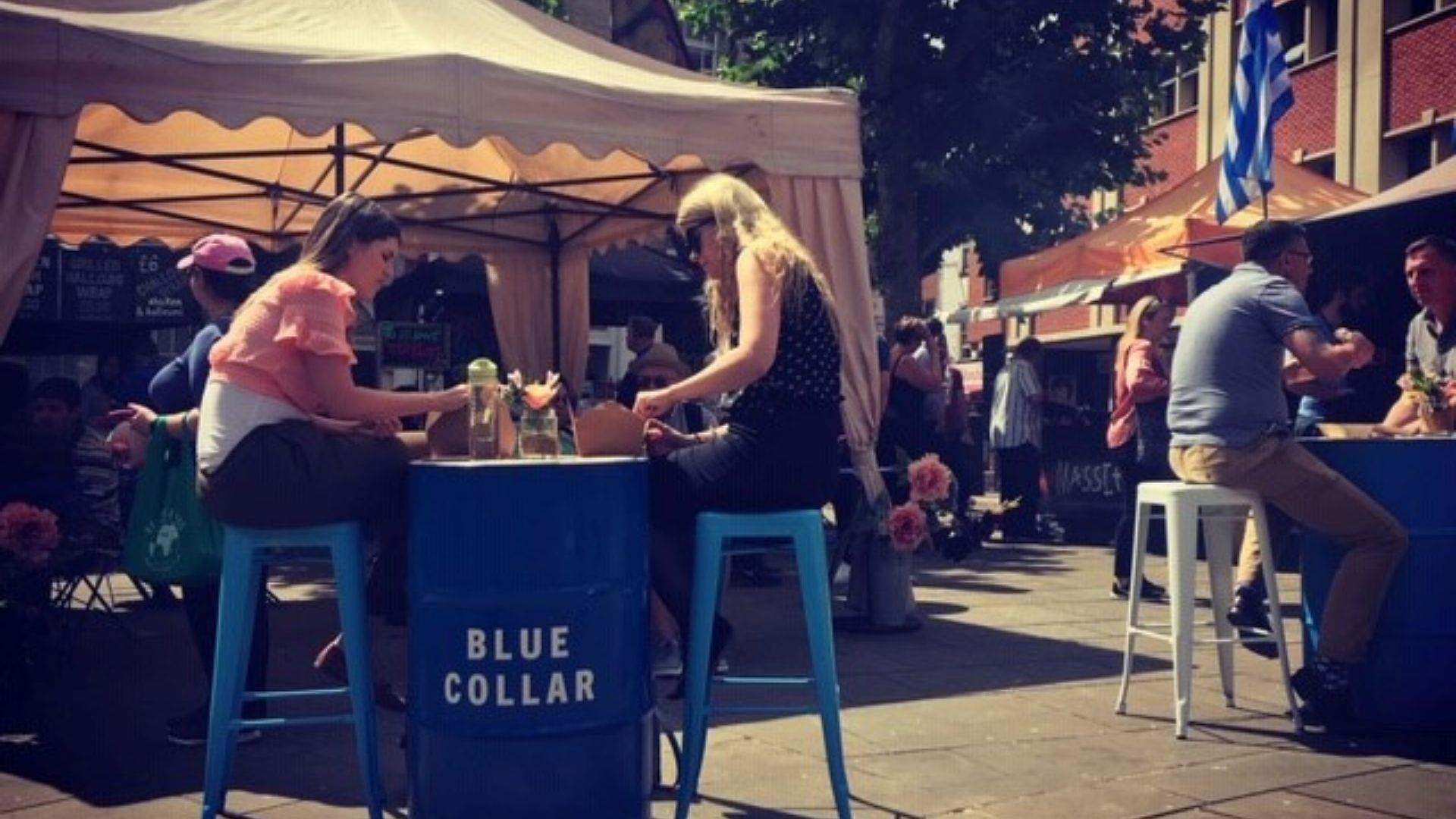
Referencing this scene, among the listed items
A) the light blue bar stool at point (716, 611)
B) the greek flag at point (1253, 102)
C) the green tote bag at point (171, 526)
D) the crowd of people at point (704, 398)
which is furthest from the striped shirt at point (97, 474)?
the greek flag at point (1253, 102)

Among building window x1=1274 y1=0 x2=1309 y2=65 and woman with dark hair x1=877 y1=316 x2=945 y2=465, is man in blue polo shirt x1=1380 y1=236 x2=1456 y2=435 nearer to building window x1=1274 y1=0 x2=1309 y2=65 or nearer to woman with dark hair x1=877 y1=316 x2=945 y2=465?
woman with dark hair x1=877 y1=316 x2=945 y2=465

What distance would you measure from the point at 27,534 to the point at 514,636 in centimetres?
303

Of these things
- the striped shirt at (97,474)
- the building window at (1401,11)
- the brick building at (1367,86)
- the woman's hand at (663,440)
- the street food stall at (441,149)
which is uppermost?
the building window at (1401,11)

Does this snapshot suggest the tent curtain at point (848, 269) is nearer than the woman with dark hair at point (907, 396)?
Yes

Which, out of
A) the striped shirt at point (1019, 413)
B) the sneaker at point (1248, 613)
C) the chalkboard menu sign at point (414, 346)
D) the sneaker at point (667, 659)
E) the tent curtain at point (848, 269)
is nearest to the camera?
the sneaker at point (1248, 613)

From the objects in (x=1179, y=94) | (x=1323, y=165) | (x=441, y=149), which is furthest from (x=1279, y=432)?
(x=1179, y=94)

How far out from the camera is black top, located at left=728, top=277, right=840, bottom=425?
4234 millimetres

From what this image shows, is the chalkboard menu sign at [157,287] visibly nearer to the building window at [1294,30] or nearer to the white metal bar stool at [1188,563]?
the white metal bar stool at [1188,563]

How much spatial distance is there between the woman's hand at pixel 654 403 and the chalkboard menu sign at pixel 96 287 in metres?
18.4

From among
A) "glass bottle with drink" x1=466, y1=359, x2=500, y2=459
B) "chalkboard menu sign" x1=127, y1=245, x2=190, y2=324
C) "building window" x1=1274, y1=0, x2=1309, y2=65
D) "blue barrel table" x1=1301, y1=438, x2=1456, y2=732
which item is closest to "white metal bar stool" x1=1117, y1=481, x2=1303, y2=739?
"blue barrel table" x1=1301, y1=438, x2=1456, y2=732

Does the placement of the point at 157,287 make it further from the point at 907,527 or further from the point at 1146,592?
the point at 907,527

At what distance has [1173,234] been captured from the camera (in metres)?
11.6

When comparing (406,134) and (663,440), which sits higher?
(406,134)

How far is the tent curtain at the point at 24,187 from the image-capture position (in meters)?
5.28
